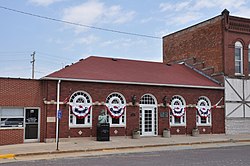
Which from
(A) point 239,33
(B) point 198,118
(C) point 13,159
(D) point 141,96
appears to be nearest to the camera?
(C) point 13,159

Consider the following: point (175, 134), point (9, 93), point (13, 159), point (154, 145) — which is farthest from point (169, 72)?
point (13, 159)

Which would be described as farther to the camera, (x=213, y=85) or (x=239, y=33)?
(x=239, y=33)

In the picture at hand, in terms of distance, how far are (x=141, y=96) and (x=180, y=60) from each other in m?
A: 11.3

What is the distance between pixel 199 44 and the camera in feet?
107

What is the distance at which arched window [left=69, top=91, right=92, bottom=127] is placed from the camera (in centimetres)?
2248

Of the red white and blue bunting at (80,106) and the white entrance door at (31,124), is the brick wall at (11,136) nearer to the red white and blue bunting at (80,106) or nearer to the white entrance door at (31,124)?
the white entrance door at (31,124)

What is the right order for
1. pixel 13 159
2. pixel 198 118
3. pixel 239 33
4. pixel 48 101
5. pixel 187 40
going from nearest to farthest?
pixel 13 159 < pixel 48 101 < pixel 198 118 < pixel 239 33 < pixel 187 40

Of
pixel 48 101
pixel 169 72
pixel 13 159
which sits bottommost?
pixel 13 159

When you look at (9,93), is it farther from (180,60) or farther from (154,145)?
(180,60)

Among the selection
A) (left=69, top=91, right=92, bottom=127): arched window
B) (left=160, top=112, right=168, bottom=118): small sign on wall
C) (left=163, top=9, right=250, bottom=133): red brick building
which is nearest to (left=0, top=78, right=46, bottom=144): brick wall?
(left=69, top=91, right=92, bottom=127): arched window

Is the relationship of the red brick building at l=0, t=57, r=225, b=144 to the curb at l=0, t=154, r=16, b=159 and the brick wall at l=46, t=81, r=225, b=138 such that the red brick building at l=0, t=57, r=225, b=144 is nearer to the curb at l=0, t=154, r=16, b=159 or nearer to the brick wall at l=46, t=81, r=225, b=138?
the brick wall at l=46, t=81, r=225, b=138

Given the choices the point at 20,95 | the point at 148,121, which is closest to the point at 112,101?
the point at 148,121

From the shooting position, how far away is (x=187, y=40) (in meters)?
34.2

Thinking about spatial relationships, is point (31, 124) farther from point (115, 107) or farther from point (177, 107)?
point (177, 107)
